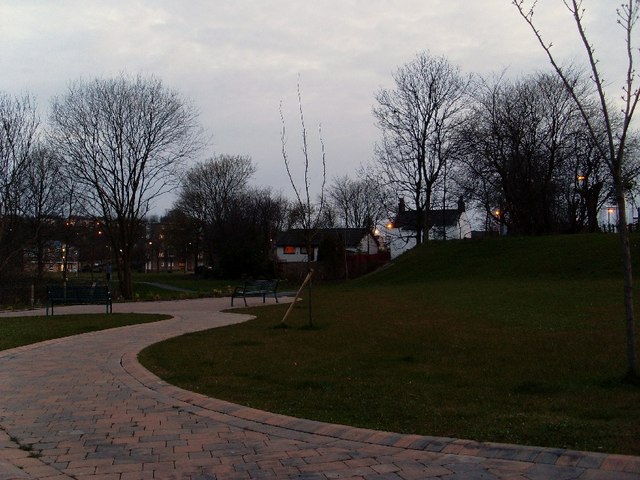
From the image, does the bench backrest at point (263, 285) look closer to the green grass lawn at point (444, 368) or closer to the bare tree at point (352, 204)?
the green grass lawn at point (444, 368)

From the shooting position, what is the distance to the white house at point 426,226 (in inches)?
1846

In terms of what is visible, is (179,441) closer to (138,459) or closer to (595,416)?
(138,459)

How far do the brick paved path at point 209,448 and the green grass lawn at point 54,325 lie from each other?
554cm

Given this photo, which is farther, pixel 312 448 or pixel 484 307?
pixel 484 307

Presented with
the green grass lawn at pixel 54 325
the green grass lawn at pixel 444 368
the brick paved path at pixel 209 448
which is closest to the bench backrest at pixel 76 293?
the green grass lawn at pixel 54 325

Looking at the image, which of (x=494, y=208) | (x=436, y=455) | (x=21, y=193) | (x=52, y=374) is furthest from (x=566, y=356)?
(x=494, y=208)

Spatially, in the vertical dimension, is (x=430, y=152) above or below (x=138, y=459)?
above

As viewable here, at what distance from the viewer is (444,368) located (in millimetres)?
7656

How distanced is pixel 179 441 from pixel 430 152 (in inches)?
1534

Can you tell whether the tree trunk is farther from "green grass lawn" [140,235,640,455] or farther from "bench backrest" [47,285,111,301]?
"bench backrest" [47,285,111,301]

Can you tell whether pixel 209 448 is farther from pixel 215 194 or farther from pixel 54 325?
pixel 215 194

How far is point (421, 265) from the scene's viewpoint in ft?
119

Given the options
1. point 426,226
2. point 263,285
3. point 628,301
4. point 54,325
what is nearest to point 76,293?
point 54,325

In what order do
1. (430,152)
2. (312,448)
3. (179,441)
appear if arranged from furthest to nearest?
(430,152)
(179,441)
(312,448)
